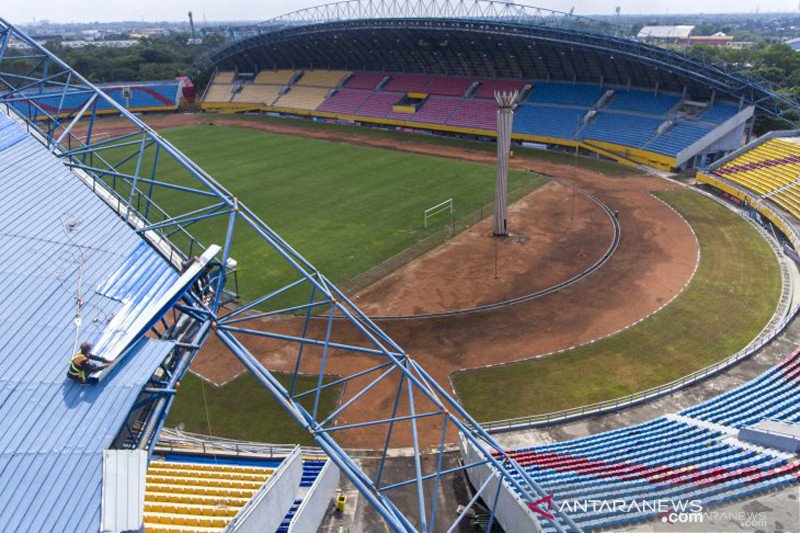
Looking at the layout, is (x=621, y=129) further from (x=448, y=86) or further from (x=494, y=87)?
(x=448, y=86)

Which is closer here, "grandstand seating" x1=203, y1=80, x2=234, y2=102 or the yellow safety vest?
the yellow safety vest

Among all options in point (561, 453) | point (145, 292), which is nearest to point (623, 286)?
point (561, 453)

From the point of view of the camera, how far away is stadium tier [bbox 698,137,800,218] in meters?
48.5

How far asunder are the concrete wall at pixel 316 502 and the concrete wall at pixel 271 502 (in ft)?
3.93

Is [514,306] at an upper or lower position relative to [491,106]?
lower

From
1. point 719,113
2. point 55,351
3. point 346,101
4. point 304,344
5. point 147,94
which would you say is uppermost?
point 55,351

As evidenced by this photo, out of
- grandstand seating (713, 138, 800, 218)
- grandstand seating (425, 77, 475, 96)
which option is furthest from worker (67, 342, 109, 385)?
grandstand seating (425, 77, 475, 96)

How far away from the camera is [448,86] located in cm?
8856

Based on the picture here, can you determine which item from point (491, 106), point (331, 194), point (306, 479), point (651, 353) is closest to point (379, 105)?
point (491, 106)

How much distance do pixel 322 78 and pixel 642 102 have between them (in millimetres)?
58788

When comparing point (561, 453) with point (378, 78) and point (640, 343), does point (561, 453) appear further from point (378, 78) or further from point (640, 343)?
point (378, 78)

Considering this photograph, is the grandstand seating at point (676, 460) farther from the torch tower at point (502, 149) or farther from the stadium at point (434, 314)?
the torch tower at point (502, 149)

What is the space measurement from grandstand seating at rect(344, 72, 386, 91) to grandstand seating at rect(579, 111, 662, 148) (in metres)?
40.8

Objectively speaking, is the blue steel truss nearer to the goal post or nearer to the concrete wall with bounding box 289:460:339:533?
the concrete wall with bounding box 289:460:339:533
